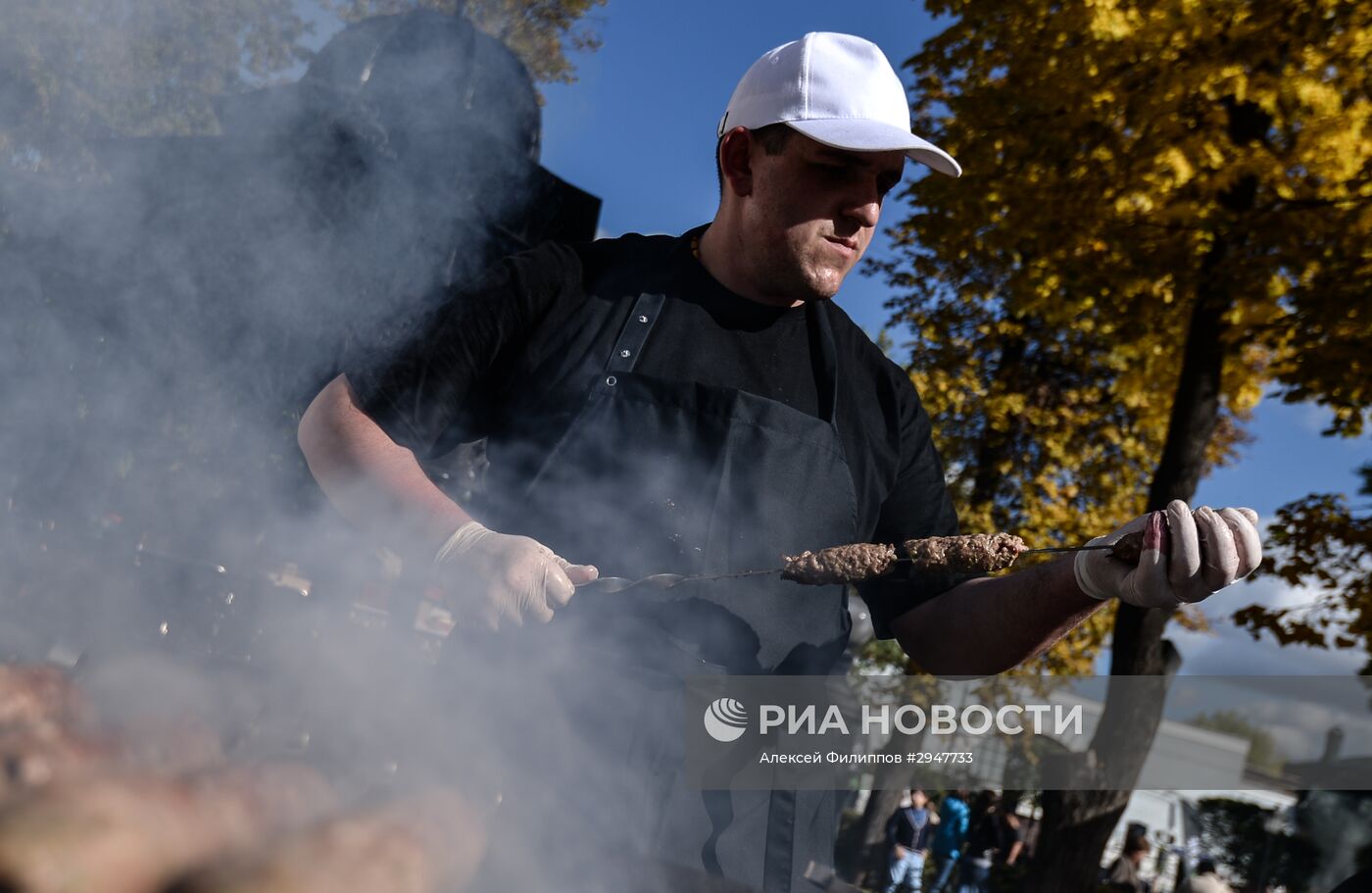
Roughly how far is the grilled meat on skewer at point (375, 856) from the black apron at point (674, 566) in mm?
291

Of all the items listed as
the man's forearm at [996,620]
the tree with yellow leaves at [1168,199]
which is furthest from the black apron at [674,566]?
the tree with yellow leaves at [1168,199]

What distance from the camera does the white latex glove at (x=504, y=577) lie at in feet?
5.65

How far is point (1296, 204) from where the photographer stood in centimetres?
579

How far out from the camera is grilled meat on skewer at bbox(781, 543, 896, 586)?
Answer: 180 centimetres

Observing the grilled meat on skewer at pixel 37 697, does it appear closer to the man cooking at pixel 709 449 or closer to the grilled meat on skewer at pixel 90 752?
the grilled meat on skewer at pixel 90 752

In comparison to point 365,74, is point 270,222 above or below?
below

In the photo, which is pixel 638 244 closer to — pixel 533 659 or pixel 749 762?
pixel 533 659

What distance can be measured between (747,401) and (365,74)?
4.99 metres

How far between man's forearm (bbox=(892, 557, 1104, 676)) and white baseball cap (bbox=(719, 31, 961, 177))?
2.92 feet

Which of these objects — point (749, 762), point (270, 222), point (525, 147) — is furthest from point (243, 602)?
point (525, 147)

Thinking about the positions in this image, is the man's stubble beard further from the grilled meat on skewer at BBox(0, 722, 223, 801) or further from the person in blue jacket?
the person in blue jacket

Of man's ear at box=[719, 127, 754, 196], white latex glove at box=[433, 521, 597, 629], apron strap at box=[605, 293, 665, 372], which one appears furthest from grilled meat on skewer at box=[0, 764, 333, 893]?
man's ear at box=[719, 127, 754, 196]

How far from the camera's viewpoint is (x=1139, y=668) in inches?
261
